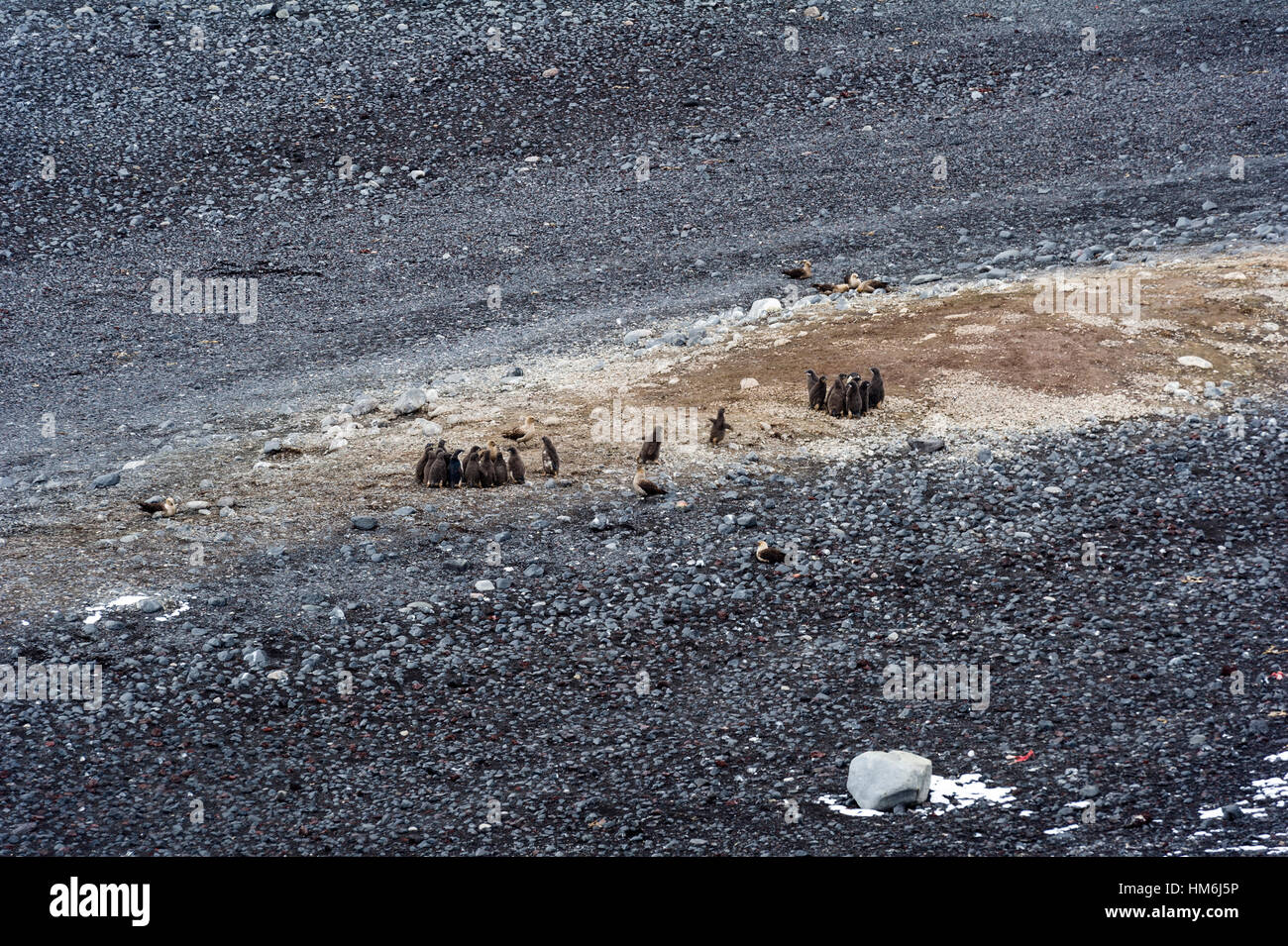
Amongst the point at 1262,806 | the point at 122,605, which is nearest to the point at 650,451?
the point at 122,605

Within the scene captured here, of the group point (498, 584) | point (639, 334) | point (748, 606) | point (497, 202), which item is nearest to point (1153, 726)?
point (748, 606)

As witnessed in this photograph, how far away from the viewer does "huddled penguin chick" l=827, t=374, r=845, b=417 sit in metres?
11.2

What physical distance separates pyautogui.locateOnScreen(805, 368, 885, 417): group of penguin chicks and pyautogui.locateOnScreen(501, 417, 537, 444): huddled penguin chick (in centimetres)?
279

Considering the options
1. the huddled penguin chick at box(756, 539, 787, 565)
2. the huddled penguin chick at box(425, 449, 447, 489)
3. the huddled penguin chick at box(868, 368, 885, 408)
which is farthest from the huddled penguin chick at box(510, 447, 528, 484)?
the huddled penguin chick at box(868, 368, 885, 408)

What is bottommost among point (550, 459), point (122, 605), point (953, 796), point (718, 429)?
point (953, 796)

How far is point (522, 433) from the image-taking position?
11.3m

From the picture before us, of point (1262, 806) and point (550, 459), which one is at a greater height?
point (550, 459)

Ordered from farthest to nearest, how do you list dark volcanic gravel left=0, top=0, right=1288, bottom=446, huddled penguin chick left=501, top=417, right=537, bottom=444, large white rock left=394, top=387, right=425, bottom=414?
dark volcanic gravel left=0, top=0, right=1288, bottom=446
large white rock left=394, top=387, right=425, bottom=414
huddled penguin chick left=501, top=417, right=537, bottom=444

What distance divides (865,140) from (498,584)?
1319 centimetres

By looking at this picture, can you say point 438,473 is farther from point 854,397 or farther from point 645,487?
point 854,397

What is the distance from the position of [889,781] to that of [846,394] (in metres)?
5.24

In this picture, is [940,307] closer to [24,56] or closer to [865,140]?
[865,140]

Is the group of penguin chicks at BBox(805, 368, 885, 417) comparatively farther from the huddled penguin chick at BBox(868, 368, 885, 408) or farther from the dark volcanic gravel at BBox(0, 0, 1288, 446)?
the dark volcanic gravel at BBox(0, 0, 1288, 446)

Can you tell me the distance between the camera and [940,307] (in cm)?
1370
